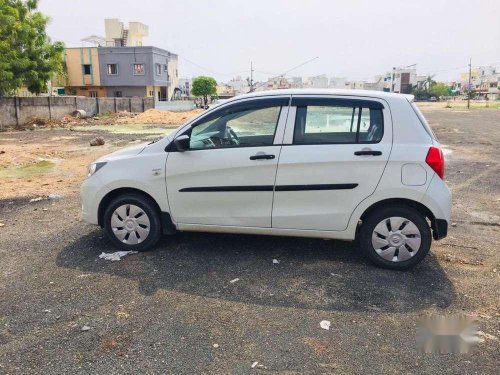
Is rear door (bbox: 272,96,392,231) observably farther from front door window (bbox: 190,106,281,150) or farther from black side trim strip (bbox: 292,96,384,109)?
front door window (bbox: 190,106,281,150)

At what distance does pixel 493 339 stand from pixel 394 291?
3.11ft

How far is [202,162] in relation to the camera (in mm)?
4691

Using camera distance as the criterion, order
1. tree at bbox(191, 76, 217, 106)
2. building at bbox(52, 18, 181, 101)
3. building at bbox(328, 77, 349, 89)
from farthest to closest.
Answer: tree at bbox(191, 76, 217, 106) < building at bbox(52, 18, 181, 101) < building at bbox(328, 77, 349, 89)

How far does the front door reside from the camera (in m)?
4.58

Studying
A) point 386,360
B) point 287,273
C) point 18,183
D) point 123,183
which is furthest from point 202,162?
point 18,183

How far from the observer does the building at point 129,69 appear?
50469mm

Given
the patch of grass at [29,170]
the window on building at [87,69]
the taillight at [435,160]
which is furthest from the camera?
the window on building at [87,69]

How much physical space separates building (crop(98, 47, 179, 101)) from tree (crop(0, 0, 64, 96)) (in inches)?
941

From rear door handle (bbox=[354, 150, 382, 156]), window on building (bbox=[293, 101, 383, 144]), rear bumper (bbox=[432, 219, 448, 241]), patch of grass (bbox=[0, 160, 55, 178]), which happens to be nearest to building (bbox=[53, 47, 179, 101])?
patch of grass (bbox=[0, 160, 55, 178])

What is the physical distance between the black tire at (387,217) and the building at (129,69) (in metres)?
50.0

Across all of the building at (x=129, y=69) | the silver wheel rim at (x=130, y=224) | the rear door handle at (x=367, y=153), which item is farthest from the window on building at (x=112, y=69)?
the rear door handle at (x=367, y=153)

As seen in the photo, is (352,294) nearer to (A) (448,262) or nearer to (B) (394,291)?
(B) (394,291)

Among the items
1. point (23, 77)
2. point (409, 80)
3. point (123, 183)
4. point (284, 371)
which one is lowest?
point (284, 371)

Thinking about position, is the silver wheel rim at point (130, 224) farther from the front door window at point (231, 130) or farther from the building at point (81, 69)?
the building at point (81, 69)
